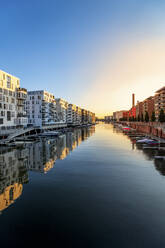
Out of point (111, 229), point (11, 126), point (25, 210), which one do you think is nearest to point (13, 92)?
point (11, 126)

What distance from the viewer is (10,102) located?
69.1m

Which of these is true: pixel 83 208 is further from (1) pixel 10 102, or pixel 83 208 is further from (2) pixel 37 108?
(2) pixel 37 108

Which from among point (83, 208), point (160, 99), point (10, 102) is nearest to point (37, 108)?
point (10, 102)

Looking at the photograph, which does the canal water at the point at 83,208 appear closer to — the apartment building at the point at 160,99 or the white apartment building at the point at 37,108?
the white apartment building at the point at 37,108

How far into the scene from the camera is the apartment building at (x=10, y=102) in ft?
209

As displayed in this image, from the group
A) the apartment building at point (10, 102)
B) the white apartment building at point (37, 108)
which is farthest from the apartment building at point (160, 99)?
the apartment building at point (10, 102)

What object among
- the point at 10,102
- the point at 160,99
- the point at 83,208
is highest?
the point at 160,99

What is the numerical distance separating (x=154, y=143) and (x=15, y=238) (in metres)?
57.8

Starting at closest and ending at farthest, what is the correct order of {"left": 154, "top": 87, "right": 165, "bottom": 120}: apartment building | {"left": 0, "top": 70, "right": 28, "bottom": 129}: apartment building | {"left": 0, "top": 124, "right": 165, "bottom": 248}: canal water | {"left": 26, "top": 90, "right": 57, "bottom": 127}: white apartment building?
{"left": 0, "top": 124, "right": 165, "bottom": 248}: canal water, {"left": 0, "top": 70, "right": 28, "bottom": 129}: apartment building, {"left": 26, "top": 90, "right": 57, "bottom": 127}: white apartment building, {"left": 154, "top": 87, "right": 165, "bottom": 120}: apartment building

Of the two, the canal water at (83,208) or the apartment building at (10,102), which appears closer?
the canal water at (83,208)

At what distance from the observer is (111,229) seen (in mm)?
12500

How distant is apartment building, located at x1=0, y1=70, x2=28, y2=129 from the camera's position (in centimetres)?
6384

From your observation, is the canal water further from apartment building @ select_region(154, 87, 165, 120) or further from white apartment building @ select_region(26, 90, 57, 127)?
apartment building @ select_region(154, 87, 165, 120)

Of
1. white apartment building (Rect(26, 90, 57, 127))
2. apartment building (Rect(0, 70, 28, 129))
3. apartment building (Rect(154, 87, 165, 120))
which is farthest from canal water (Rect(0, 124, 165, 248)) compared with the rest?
apartment building (Rect(154, 87, 165, 120))
